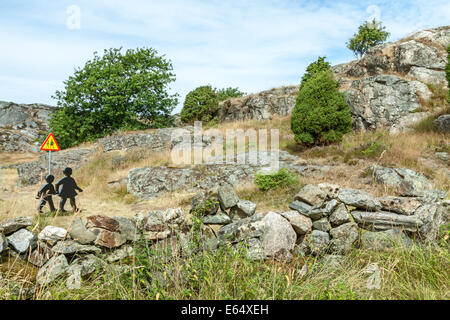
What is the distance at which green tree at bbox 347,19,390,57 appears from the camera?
3172 cm

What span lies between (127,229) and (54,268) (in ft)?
2.76

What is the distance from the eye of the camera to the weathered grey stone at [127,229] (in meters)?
3.44

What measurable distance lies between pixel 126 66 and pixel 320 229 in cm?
2030

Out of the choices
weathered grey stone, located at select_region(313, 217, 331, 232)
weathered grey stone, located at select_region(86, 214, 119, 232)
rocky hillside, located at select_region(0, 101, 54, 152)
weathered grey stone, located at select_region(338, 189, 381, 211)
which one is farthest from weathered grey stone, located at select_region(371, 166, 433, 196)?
rocky hillside, located at select_region(0, 101, 54, 152)

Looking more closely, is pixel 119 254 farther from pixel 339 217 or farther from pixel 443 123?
pixel 443 123

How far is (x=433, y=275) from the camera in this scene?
290 centimetres

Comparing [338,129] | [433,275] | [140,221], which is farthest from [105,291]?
[338,129]

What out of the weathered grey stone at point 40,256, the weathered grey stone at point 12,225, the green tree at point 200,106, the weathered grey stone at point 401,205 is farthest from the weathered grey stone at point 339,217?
the green tree at point 200,106

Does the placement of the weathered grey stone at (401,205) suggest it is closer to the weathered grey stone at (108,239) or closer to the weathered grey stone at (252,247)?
the weathered grey stone at (252,247)

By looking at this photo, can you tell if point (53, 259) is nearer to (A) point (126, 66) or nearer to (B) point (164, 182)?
(B) point (164, 182)

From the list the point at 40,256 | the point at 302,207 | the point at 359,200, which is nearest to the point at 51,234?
the point at 40,256

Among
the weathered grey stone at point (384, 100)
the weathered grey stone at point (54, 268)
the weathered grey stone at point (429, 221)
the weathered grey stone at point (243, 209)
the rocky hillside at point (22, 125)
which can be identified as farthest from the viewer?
the rocky hillside at point (22, 125)

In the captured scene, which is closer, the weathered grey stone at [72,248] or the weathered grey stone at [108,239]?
the weathered grey stone at [72,248]

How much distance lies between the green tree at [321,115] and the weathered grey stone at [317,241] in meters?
8.23
